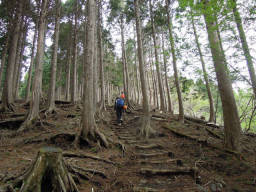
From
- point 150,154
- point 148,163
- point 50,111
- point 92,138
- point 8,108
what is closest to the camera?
point 148,163

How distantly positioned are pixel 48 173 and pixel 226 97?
17.9 ft

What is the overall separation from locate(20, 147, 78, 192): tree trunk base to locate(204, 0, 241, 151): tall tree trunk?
489 cm

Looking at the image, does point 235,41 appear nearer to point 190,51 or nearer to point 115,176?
point 190,51

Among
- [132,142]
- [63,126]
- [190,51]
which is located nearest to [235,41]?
[190,51]

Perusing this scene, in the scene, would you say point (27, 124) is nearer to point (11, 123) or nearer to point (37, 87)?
point (11, 123)

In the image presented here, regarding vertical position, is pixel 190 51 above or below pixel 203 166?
above

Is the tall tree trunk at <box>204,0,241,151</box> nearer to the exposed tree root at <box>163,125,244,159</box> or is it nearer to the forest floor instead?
the exposed tree root at <box>163,125,244,159</box>

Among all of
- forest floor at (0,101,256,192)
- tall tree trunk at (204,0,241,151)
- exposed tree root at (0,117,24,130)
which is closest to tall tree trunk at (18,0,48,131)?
forest floor at (0,101,256,192)

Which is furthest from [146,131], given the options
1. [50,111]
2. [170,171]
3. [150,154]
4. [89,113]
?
[50,111]

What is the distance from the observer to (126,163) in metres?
4.39

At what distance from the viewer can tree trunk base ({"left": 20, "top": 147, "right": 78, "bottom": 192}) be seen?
2139 millimetres

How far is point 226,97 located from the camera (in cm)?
480

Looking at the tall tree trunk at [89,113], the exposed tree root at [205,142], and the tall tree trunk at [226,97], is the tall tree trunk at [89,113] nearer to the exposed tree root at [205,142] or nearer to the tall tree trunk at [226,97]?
the exposed tree root at [205,142]

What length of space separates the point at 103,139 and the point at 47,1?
27.4ft
